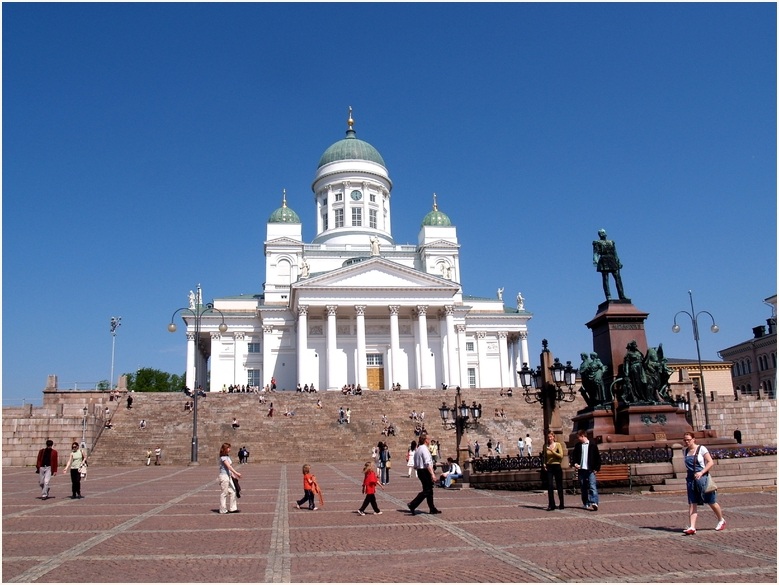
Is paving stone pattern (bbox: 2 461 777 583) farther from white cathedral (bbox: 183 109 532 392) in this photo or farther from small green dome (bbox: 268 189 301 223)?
small green dome (bbox: 268 189 301 223)

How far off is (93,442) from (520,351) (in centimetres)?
4840

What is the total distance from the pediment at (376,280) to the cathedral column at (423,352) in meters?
2.33

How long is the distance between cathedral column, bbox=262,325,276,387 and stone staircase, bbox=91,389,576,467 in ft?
51.2

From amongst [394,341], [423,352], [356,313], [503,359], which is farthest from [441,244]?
[394,341]

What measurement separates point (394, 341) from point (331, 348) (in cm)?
578

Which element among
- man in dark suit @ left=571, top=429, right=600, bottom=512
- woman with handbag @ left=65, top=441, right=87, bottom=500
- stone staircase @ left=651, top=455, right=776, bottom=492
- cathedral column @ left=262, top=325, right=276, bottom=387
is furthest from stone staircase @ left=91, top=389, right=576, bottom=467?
man in dark suit @ left=571, top=429, right=600, bottom=512

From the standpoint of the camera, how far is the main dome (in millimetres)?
85188

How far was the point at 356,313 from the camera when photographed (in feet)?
219

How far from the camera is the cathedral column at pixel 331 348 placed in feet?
209

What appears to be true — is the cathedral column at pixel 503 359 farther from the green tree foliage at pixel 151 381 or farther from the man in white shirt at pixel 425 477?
the green tree foliage at pixel 151 381

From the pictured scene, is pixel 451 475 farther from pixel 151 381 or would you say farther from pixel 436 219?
pixel 151 381

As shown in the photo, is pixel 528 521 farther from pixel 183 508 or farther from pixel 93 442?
pixel 93 442

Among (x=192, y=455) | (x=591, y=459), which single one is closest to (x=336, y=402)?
(x=192, y=455)

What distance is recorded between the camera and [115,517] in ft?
48.9
